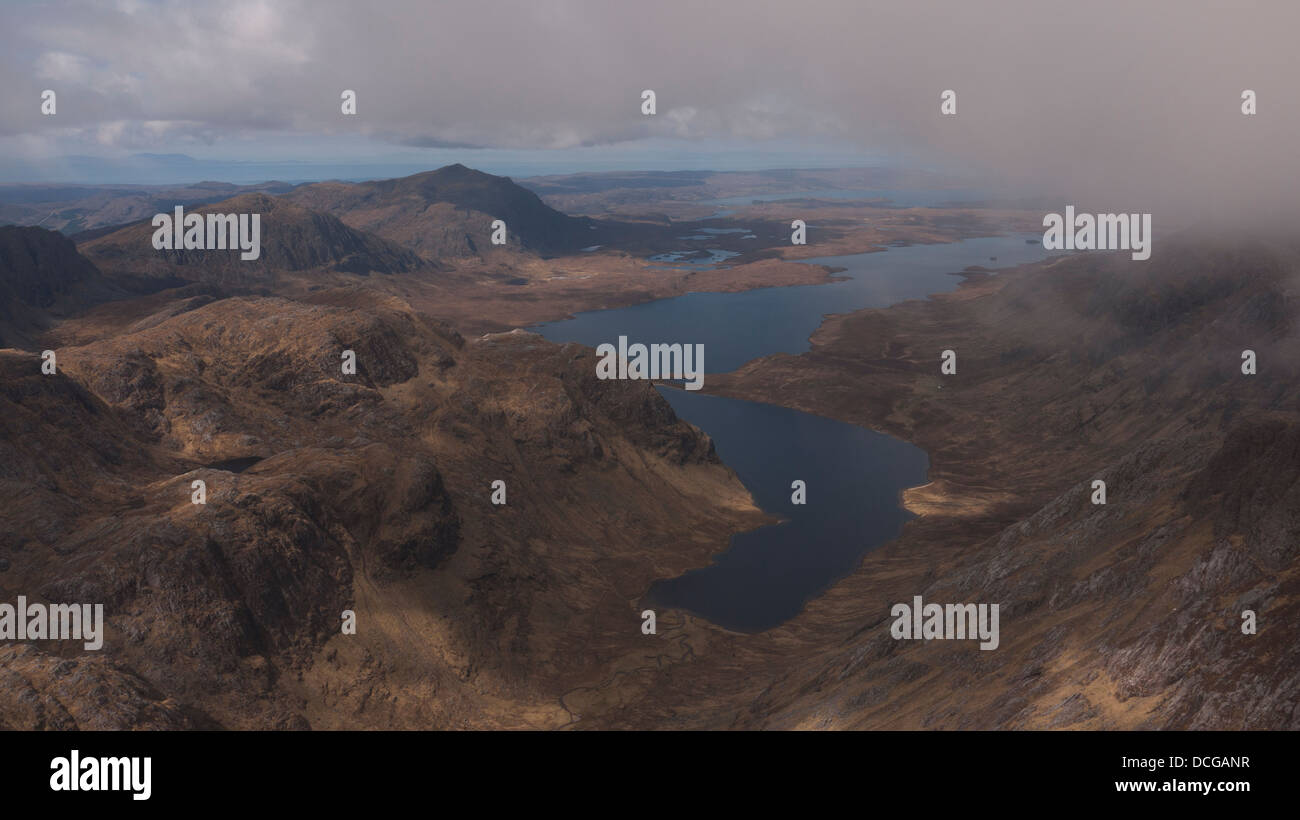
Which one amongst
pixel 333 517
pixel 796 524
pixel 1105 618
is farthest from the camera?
pixel 796 524

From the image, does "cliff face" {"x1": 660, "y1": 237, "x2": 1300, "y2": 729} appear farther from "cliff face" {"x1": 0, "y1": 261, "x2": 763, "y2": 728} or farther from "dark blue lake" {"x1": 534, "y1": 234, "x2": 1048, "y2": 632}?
"cliff face" {"x1": 0, "y1": 261, "x2": 763, "y2": 728}

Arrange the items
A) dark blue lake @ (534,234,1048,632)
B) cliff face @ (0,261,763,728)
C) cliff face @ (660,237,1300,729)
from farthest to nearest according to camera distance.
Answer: dark blue lake @ (534,234,1048,632)
cliff face @ (0,261,763,728)
cliff face @ (660,237,1300,729)

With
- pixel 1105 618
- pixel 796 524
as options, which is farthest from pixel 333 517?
pixel 796 524

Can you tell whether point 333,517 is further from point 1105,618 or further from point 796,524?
point 796,524

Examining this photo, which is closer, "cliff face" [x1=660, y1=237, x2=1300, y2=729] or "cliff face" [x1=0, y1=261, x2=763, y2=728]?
"cliff face" [x1=660, y1=237, x2=1300, y2=729]

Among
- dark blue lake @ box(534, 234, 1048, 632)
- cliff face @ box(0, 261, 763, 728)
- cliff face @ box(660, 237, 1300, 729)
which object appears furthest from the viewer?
dark blue lake @ box(534, 234, 1048, 632)

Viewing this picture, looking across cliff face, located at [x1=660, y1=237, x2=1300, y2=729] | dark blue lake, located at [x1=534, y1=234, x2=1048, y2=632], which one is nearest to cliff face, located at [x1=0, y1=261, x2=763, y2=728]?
dark blue lake, located at [x1=534, y1=234, x2=1048, y2=632]

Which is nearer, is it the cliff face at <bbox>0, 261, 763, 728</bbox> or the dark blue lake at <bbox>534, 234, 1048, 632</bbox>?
the cliff face at <bbox>0, 261, 763, 728</bbox>

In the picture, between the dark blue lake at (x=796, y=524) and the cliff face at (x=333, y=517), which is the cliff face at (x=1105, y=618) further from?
the cliff face at (x=333, y=517)

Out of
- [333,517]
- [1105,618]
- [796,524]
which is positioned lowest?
[796,524]

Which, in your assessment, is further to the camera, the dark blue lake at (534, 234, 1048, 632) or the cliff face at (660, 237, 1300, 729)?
the dark blue lake at (534, 234, 1048, 632)

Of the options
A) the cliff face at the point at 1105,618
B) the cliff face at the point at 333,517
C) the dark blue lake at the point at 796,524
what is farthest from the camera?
the dark blue lake at the point at 796,524

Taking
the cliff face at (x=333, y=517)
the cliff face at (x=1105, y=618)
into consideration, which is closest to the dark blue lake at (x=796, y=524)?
the cliff face at (x=1105, y=618)
